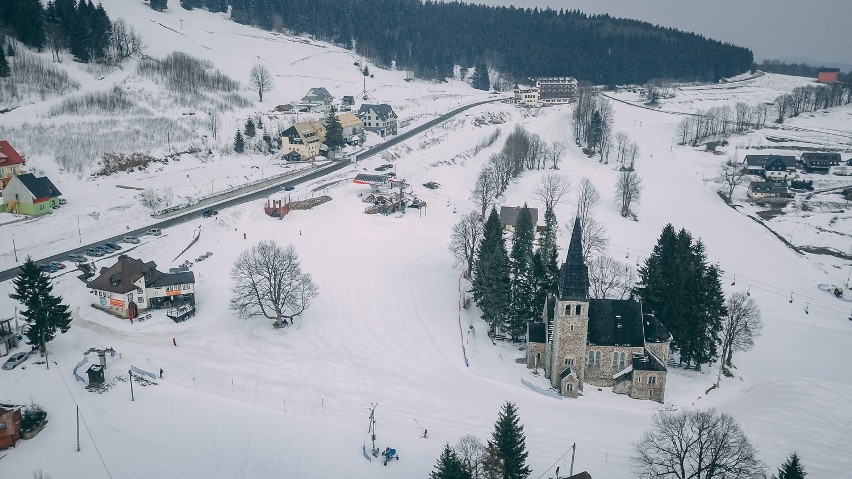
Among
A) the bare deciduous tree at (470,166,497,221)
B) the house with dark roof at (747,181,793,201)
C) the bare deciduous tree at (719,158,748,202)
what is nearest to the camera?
the bare deciduous tree at (470,166,497,221)

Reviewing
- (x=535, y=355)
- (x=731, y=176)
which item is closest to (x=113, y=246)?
(x=535, y=355)

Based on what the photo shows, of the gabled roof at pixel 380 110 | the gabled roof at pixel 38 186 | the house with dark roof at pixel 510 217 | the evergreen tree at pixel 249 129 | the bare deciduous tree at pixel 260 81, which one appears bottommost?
the house with dark roof at pixel 510 217

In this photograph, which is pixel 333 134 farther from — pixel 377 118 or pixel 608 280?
pixel 608 280

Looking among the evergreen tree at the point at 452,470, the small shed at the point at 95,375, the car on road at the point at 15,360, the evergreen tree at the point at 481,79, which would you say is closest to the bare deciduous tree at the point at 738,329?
the evergreen tree at the point at 452,470

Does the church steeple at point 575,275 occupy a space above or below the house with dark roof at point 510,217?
above

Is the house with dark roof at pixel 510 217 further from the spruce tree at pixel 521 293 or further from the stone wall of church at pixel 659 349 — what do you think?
the stone wall of church at pixel 659 349

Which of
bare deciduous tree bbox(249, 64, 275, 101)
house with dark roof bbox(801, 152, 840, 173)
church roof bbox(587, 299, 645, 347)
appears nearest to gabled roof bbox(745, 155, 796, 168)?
house with dark roof bbox(801, 152, 840, 173)

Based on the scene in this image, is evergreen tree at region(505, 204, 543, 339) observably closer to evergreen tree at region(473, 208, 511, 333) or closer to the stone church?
evergreen tree at region(473, 208, 511, 333)
